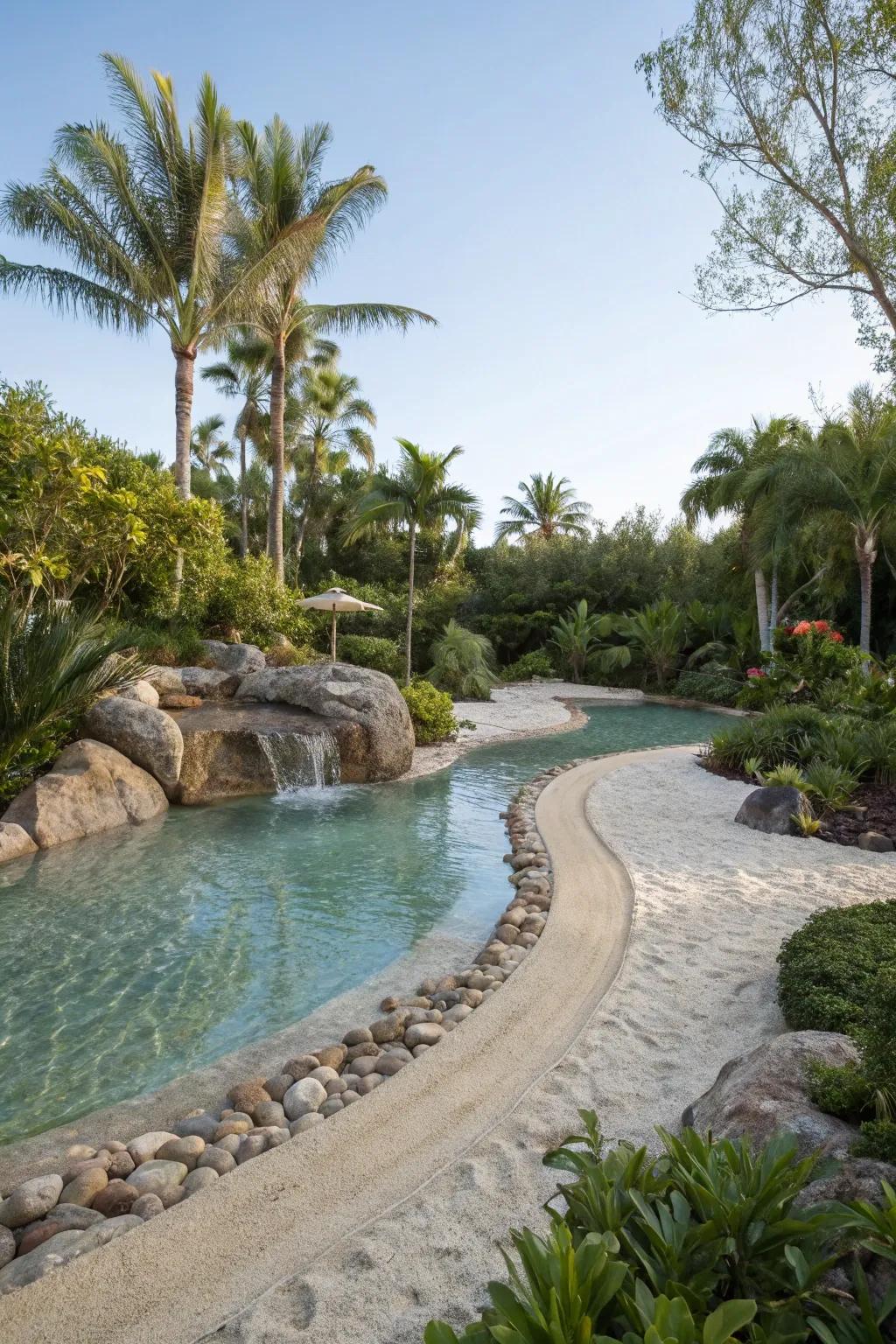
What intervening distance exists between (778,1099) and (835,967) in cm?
148

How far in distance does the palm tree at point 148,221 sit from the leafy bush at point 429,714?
6398 millimetres

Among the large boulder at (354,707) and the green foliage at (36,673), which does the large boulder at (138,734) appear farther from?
the large boulder at (354,707)

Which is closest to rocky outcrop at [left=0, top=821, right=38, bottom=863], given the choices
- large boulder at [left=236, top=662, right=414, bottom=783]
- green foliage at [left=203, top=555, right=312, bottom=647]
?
large boulder at [left=236, top=662, right=414, bottom=783]

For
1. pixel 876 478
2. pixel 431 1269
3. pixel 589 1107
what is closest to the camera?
pixel 431 1269

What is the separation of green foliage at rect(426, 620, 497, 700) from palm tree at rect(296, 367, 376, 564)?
490 inches

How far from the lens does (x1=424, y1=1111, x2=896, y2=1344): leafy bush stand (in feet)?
5.36

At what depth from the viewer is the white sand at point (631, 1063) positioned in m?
2.38

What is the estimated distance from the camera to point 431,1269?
2510 millimetres

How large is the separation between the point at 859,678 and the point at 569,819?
285 inches

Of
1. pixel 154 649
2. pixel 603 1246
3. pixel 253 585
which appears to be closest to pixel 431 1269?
pixel 603 1246

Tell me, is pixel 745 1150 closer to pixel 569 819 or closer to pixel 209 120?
pixel 569 819

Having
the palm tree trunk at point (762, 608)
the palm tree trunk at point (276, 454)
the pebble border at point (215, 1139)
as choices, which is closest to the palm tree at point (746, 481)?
the palm tree trunk at point (762, 608)

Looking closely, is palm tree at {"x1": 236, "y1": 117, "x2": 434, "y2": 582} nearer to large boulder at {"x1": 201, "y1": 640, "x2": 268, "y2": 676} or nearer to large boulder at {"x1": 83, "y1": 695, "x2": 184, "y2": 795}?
large boulder at {"x1": 201, "y1": 640, "x2": 268, "y2": 676}

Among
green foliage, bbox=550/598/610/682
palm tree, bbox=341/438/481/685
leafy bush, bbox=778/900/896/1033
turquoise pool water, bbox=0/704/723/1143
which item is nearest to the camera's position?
leafy bush, bbox=778/900/896/1033
